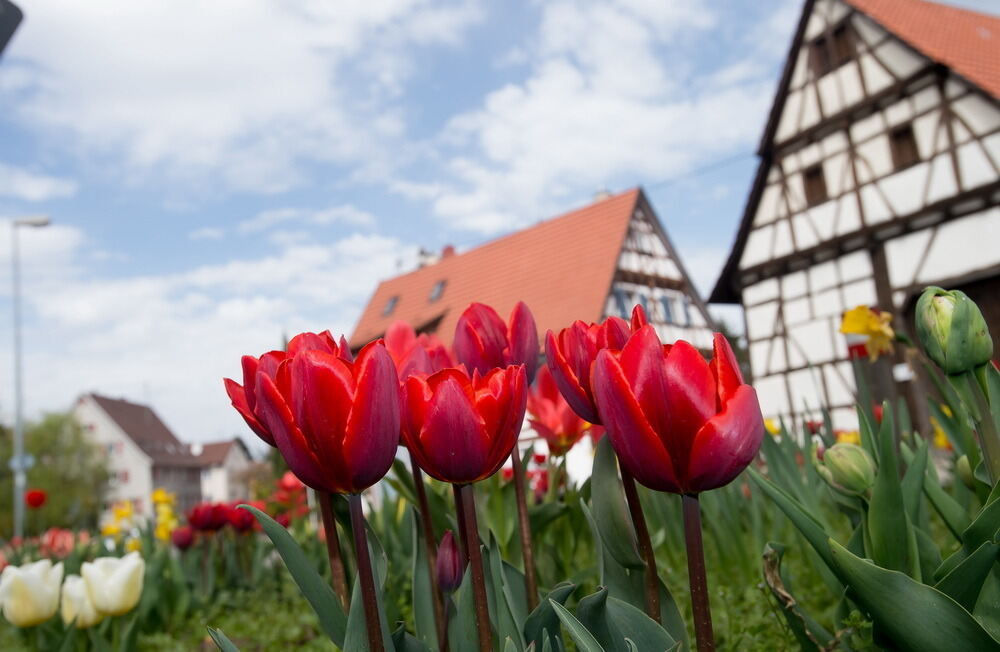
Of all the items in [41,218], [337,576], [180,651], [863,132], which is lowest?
[180,651]

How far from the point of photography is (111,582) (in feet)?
6.42

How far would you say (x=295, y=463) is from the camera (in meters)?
0.77

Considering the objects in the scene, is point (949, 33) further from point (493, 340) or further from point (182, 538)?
point (493, 340)

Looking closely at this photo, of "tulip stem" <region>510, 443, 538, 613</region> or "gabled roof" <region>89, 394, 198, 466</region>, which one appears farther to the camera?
"gabled roof" <region>89, 394, 198, 466</region>

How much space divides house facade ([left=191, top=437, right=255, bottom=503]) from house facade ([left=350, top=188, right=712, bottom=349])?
128ft

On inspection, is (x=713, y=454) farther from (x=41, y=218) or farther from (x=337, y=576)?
(x=41, y=218)

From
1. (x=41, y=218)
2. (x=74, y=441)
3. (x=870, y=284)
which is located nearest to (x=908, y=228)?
(x=870, y=284)

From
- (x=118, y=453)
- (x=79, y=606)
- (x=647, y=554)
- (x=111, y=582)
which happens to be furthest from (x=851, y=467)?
(x=118, y=453)

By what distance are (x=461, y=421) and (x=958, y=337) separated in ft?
1.87

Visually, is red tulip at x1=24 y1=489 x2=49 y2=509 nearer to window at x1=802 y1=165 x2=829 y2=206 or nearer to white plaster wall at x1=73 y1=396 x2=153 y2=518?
window at x1=802 y1=165 x2=829 y2=206

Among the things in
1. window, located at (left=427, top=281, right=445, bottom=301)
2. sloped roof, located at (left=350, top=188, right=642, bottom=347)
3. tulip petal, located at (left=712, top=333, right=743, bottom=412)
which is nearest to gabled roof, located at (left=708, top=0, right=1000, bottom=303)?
sloped roof, located at (left=350, top=188, right=642, bottom=347)

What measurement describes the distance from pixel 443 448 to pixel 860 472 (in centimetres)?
61

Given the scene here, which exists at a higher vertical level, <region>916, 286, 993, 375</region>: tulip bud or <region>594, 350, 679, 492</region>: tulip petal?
<region>916, 286, 993, 375</region>: tulip bud

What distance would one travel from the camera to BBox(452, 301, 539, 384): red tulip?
1.14 m
